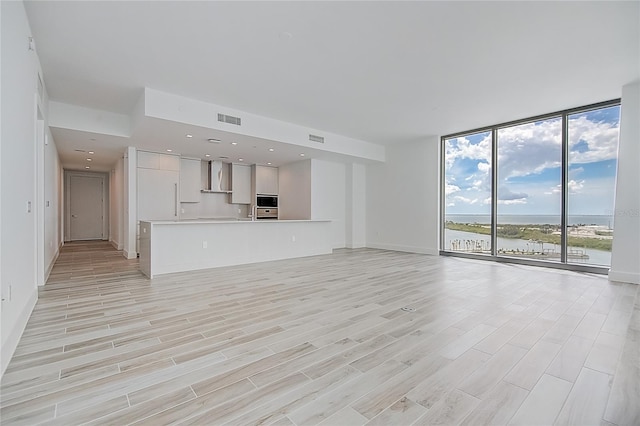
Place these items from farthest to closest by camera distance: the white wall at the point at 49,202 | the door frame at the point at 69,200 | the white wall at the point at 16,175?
1. the door frame at the point at 69,200
2. the white wall at the point at 49,202
3. the white wall at the point at 16,175

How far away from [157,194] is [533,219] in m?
8.45

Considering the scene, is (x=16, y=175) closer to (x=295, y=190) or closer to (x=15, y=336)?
(x=15, y=336)

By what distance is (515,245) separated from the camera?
642 centimetres

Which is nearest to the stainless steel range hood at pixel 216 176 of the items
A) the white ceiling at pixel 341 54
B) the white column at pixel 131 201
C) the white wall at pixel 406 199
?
the white column at pixel 131 201

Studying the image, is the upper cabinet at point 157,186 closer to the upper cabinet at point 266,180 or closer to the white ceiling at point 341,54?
the white ceiling at point 341,54

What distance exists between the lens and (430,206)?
768 centimetres

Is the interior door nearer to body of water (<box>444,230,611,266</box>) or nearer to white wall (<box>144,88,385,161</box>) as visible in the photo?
white wall (<box>144,88,385,161</box>)

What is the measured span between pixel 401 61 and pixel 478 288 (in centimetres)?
327

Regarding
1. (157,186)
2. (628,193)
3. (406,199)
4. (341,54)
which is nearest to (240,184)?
(157,186)

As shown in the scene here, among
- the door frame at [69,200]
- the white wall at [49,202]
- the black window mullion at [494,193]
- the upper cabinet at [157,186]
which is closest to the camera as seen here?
the white wall at [49,202]

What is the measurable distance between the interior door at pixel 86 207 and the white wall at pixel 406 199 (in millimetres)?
9647

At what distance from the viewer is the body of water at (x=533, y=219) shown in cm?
533

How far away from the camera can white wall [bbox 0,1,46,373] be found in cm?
218

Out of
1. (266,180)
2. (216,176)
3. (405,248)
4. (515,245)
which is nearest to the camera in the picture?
(515,245)
